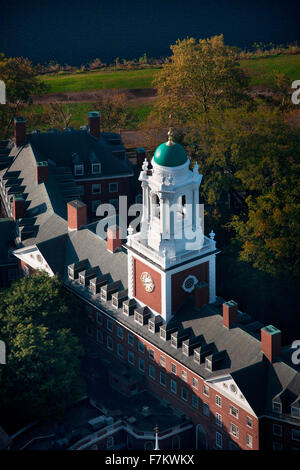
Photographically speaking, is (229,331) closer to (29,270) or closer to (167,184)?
(167,184)

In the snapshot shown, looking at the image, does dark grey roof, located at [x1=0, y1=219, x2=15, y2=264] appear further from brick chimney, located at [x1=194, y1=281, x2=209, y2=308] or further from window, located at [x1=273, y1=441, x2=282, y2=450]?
window, located at [x1=273, y1=441, x2=282, y2=450]

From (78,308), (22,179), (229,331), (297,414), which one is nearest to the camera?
(297,414)

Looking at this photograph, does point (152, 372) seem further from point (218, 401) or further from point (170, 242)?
point (170, 242)

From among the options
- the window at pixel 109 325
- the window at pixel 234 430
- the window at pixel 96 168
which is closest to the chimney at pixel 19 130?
the window at pixel 96 168

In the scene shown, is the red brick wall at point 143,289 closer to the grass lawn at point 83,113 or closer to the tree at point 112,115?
the tree at point 112,115

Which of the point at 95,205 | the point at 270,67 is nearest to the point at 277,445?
the point at 95,205

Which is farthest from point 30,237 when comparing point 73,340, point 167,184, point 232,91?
point 232,91
